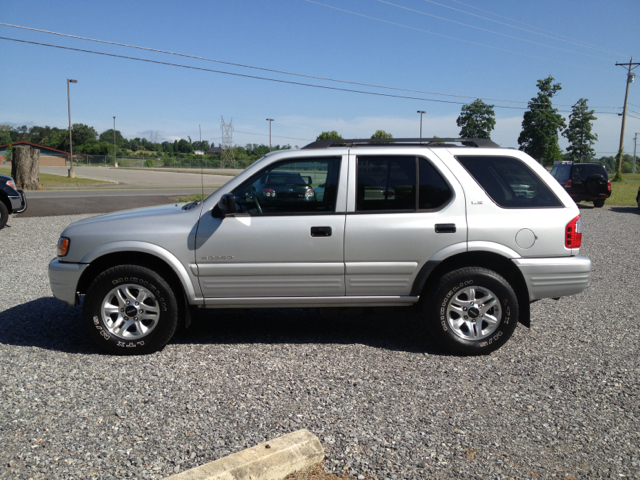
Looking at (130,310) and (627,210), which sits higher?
(130,310)

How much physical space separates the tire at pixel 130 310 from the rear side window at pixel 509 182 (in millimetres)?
3016

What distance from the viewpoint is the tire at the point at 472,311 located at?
4777 mm

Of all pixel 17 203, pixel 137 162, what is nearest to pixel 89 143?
pixel 137 162

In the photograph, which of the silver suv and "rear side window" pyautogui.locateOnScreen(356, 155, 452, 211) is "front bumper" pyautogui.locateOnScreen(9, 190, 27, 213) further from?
"rear side window" pyautogui.locateOnScreen(356, 155, 452, 211)

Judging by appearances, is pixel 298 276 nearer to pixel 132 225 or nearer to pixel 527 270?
pixel 132 225

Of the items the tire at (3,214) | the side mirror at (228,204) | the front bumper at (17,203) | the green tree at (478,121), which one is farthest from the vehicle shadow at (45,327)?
the green tree at (478,121)

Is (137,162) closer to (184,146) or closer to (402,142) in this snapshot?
(184,146)

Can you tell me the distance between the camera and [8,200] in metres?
12.6

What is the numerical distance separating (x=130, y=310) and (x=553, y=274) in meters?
3.81

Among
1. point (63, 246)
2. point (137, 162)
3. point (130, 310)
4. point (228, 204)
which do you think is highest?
point (137, 162)

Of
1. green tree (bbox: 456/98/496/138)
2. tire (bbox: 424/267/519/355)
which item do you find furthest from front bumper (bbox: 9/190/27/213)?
green tree (bbox: 456/98/496/138)

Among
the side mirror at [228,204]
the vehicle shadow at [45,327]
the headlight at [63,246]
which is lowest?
the vehicle shadow at [45,327]

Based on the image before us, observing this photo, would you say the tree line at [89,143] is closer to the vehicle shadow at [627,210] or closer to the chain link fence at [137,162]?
the chain link fence at [137,162]

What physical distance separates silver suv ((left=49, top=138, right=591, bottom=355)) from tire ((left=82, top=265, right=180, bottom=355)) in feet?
0.03
